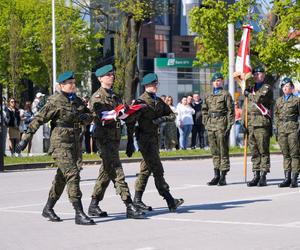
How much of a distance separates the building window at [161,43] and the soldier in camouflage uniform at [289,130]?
59961 millimetres

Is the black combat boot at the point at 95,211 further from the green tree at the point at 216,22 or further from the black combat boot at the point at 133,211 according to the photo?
the green tree at the point at 216,22

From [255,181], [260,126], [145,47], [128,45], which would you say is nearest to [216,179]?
[255,181]

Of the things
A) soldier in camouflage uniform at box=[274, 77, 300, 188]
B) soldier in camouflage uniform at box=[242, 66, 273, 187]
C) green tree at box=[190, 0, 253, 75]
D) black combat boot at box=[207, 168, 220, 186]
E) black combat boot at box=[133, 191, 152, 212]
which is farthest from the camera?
green tree at box=[190, 0, 253, 75]

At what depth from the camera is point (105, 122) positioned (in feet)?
37.9

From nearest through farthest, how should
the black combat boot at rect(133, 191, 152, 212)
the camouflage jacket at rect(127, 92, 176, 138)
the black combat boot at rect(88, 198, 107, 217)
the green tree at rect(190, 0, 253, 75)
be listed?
1. the black combat boot at rect(88, 198, 107, 217)
2. the camouflage jacket at rect(127, 92, 176, 138)
3. the black combat boot at rect(133, 191, 152, 212)
4. the green tree at rect(190, 0, 253, 75)

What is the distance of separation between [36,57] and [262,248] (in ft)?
181

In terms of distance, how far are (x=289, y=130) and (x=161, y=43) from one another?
200 feet

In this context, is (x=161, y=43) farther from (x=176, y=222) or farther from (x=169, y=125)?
(x=176, y=222)

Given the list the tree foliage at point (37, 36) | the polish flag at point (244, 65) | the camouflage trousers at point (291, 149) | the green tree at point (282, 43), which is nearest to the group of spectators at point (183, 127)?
the green tree at point (282, 43)

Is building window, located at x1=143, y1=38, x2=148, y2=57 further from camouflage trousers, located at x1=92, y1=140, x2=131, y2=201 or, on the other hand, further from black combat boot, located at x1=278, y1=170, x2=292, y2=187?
camouflage trousers, located at x1=92, y1=140, x2=131, y2=201

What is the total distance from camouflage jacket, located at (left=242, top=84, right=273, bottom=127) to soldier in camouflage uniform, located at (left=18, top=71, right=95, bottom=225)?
18.5 feet

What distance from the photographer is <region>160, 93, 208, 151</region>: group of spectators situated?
30.1 meters

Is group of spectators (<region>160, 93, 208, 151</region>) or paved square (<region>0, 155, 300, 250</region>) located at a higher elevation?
group of spectators (<region>160, 93, 208, 151</region>)

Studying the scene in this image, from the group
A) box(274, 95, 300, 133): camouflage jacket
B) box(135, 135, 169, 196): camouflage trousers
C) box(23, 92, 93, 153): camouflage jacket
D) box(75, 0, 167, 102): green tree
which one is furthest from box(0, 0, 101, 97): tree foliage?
box(23, 92, 93, 153): camouflage jacket
